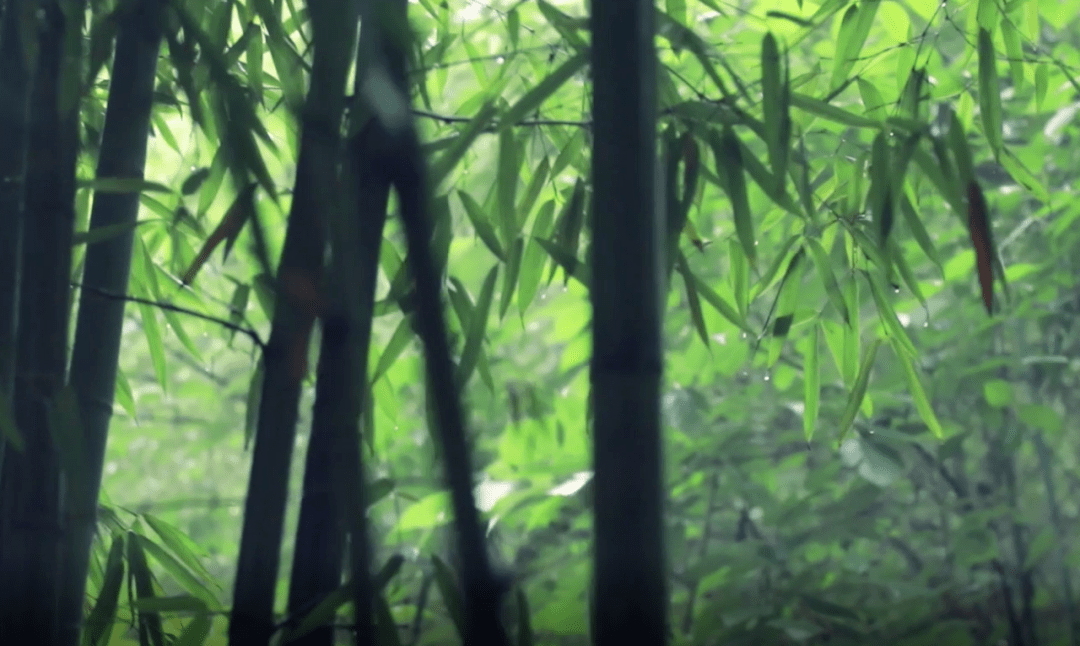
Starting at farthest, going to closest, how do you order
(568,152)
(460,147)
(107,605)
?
(568,152)
(107,605)
(460,147)

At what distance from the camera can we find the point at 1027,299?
1598 mm

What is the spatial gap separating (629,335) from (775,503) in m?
1.26

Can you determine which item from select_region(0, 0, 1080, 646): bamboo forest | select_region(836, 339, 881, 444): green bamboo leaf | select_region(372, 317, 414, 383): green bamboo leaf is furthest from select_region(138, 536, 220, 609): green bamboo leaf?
select_region(836, 339, 881, 444): green bamboo leaf

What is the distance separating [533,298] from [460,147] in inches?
13.8

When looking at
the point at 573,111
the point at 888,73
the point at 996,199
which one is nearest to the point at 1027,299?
the point at 996,199

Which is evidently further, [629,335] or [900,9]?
[900,9]

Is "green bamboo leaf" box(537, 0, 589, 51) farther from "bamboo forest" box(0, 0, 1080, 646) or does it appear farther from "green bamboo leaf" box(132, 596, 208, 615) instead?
"green bamboo leaf" box(132, 596, 208, 615)

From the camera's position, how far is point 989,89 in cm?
93

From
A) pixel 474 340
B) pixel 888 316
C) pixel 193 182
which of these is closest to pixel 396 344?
pixel 474 340

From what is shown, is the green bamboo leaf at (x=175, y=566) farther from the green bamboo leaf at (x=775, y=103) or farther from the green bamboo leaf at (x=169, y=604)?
the green bamboo leaf at (x=775, y=103)

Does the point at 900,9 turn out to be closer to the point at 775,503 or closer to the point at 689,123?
the point at 689,123

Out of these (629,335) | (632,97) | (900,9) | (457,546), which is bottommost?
(457,546)

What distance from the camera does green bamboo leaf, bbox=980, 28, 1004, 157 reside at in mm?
903

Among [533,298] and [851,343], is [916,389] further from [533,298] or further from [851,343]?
[533,298]
